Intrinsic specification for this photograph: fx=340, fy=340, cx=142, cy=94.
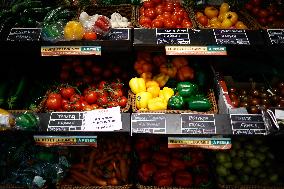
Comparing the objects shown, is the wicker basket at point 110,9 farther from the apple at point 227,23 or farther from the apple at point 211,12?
the apple at point 227,23

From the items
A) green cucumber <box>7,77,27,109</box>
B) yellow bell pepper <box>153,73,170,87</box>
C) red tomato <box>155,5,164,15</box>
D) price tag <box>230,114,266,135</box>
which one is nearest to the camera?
price tag <box>230,114,266,135</box>

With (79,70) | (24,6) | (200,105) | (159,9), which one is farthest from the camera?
(79,70)

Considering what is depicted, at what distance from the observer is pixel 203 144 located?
2.49 m

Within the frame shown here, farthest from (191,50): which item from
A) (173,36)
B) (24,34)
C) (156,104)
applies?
(24,34)

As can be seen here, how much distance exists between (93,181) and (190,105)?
1053 mm

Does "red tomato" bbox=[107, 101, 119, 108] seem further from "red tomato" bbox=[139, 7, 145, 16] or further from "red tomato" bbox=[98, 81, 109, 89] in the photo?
→ "red tomato" bbox=[139, 7, 145, 16]

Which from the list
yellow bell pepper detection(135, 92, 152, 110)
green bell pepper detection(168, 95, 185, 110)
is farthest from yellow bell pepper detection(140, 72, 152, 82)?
green bell pepper detection(168, 95, 185, 110)

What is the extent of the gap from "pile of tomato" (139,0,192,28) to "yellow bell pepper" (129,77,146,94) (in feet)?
1.57

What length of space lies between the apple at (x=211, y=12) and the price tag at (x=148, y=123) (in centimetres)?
115

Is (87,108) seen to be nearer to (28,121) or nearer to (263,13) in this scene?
(28,121)

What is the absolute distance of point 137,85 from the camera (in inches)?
117

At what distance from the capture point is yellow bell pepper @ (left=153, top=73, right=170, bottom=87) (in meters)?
3.14

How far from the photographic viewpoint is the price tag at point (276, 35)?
98.4 inches

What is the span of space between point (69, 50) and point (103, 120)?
0.57 meters
